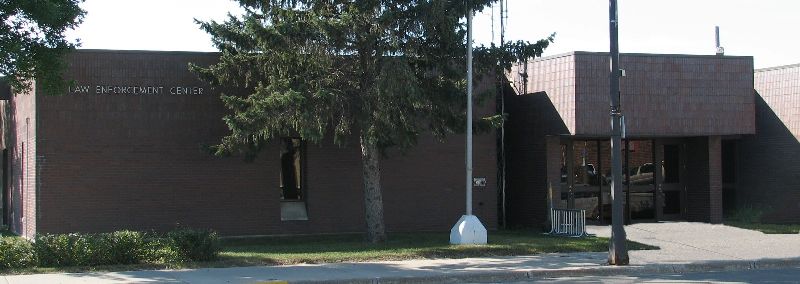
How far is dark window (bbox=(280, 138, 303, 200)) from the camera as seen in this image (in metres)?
22.2

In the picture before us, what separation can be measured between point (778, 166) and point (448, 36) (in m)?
12.8

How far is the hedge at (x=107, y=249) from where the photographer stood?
49.7 feet

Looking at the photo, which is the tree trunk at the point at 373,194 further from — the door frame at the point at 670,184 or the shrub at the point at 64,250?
the door frame at the point at 670,184

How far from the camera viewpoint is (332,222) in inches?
878

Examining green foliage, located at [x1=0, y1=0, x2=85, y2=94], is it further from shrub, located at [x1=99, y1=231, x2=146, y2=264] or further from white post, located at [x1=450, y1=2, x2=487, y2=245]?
white post, located at [x1=450, y1=2, x2=487, y2=245]

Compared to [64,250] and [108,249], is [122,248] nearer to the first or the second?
[108,249]

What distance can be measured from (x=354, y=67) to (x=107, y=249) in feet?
20.3

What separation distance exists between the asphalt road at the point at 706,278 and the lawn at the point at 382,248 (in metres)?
2.92

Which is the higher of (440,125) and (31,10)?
(31,10)

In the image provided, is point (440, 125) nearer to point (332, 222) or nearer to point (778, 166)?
point (332, 222)

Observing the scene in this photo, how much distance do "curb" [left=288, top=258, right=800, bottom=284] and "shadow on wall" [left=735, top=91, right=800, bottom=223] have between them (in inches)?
359

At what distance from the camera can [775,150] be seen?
25406mm

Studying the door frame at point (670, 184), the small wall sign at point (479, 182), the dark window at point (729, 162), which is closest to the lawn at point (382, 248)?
the small wall sign at point (479, 182)

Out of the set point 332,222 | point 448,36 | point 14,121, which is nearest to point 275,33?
point 448,36
